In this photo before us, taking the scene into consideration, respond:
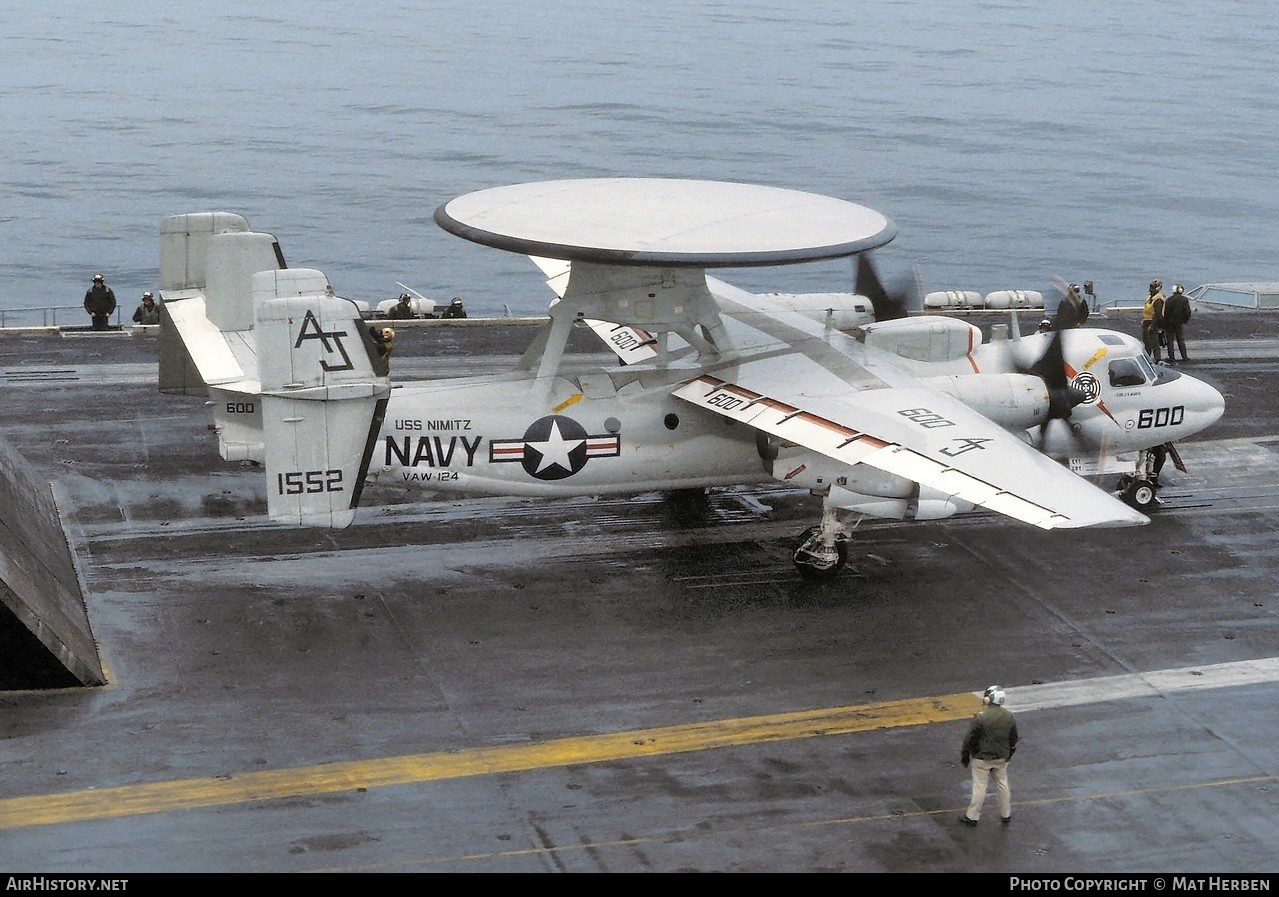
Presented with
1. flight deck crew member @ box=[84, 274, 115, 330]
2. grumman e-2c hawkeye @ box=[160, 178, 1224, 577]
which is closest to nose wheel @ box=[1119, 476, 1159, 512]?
grumman e-2c hawkeye @ box=[160, 178, 1224, 577]

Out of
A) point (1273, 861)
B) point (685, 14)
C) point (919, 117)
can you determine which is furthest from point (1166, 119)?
point (1273, 861)

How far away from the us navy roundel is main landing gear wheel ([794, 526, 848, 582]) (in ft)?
13.7

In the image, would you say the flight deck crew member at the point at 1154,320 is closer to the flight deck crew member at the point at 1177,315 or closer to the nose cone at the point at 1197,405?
the flight deck crew member at the point at 1177,315

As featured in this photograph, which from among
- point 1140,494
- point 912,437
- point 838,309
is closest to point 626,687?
point 912,437

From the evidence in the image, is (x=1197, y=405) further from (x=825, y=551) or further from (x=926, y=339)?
(x=825, y=551)

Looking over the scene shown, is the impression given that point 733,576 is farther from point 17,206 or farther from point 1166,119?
point 1166,119

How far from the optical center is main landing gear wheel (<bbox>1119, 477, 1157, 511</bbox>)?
34000mm

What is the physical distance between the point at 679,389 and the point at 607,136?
84674mm

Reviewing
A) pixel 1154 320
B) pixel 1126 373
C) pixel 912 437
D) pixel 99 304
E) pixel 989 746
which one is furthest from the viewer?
pixel 99 304

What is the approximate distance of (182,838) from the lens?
20.1 metres

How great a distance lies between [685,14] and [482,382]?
582 feet

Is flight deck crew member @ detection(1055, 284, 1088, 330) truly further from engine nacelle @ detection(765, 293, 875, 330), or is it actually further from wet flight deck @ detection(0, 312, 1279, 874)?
wet flight deck @ detection(0, 312, 1279, 874)

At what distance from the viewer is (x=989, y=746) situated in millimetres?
20188

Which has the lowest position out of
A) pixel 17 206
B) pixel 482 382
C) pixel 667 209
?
pixel 17 206
